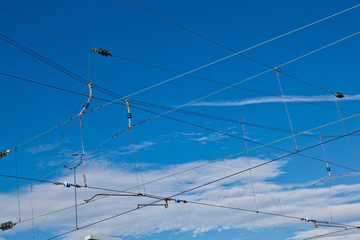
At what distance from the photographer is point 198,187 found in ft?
69.4

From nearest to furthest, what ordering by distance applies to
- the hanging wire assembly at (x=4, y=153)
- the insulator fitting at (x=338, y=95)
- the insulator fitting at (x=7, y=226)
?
1. the insulator fitting at (x=338, y=95)
2. the hanging wire assembly at (x=4, y=153)
3. the insulator fitting at (x=7, y=226)

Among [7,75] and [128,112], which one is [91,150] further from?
[7,75]

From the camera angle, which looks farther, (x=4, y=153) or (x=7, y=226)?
(x=7, y=226)

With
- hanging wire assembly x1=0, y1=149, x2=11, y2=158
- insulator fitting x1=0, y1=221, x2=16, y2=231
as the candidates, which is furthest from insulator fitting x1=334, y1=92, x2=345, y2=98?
insulator fitting x1=0, y1=221, x2=16, y2=231

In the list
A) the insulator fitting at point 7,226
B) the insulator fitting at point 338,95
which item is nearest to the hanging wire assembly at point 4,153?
the insulator fitting at point 7,226

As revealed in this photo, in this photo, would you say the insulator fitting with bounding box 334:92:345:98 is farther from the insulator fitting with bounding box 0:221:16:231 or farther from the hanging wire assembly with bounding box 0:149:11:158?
the insulator fitting with bounding box 0:221:16:231

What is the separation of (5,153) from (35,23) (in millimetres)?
10412

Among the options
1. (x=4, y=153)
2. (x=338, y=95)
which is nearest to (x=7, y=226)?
(x=4, y=153)

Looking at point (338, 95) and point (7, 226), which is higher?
point (338, 95)

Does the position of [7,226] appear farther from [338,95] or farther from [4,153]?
[338,95]

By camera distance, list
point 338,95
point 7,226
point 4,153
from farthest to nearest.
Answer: point 7,226 < point 4,153 < point 338,95

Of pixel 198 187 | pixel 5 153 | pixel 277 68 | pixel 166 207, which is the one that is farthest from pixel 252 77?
pixel 5 153

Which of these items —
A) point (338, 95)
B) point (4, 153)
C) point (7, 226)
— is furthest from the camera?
point (7, 226)

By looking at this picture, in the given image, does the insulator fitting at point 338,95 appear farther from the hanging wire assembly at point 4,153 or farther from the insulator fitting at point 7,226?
the insulator fitting at point 7,226
